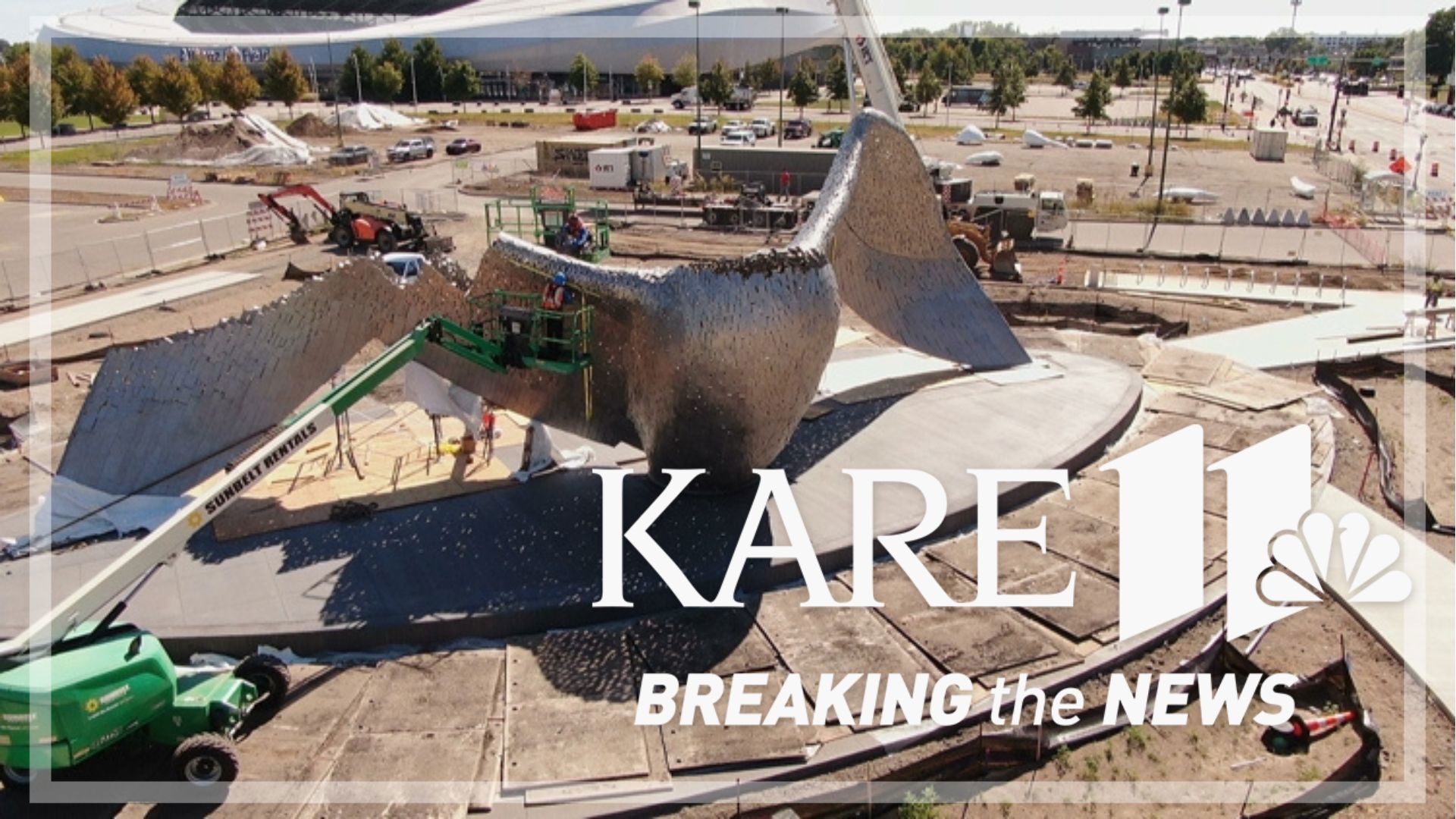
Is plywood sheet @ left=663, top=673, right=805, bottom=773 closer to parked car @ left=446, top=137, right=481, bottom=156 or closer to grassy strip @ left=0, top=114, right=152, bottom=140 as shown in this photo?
parked car @ left=446, top=137, right=481, bottom=156

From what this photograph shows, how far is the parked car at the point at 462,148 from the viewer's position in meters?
67.2

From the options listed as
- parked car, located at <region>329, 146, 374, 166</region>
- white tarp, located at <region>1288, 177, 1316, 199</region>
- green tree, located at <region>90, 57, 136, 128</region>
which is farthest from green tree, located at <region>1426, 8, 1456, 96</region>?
green tree, located at <region>90, 57, 136, 128</region>

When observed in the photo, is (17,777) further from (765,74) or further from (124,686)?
(765,74)

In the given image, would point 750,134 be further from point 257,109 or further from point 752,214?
point 257,109

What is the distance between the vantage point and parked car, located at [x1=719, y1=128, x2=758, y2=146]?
221 feet

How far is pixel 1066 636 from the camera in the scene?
44.3ft

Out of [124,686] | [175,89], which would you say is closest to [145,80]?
[175,89]

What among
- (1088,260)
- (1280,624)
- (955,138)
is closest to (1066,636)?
(1280,624)

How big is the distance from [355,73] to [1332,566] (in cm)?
10081

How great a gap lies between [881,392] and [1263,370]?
9699 mm

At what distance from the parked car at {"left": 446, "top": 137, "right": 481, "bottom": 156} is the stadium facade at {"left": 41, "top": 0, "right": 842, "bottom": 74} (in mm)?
49888

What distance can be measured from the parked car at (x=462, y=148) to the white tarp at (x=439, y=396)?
52784 millimetres

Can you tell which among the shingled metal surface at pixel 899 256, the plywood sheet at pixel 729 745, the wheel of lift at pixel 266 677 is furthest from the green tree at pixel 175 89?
the plywood sheet at pixel 729 745

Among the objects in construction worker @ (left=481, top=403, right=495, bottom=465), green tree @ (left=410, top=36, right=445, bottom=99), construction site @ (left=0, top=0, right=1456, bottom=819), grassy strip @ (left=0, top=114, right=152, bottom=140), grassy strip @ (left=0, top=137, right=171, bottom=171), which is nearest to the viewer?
construction site @ (left=0, top=0, right=1456, bottom=819)
